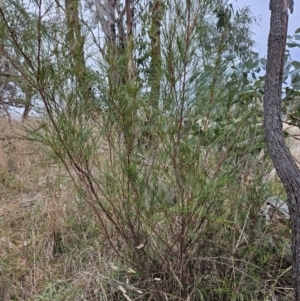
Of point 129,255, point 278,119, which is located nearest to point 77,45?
point 278,119

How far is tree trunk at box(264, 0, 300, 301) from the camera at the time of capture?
1.15m

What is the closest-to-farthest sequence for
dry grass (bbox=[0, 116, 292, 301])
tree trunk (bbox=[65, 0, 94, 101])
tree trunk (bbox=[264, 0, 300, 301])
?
1. tree trunk (bbox=[264, 0, 300, 301])
2. tree trunk (bbox=[65, 0, 94, 101])
3. dry grass (bbox=[0, 116, 292, 301])

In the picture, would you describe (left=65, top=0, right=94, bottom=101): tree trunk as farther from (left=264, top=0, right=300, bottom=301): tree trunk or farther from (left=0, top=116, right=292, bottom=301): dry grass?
(left=264, top=0, right=300, bottom=301): tree trunk

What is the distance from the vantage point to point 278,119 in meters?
1.19

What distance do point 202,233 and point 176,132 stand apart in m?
0.42

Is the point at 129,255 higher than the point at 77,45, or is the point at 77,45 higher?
the point at 77,45

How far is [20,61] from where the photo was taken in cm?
121

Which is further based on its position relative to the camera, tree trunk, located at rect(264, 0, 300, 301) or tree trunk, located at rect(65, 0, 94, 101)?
tree trunk, located at rect(65, 0, 94, 101)

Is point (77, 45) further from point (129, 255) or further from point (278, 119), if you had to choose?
point (129, 255)

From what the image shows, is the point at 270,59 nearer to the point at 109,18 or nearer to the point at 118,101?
the point at 118,101

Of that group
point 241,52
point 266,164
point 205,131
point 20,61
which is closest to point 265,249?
point 266,164

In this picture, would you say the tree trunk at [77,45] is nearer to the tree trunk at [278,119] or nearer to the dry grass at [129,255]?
the dry grass at [129,255]

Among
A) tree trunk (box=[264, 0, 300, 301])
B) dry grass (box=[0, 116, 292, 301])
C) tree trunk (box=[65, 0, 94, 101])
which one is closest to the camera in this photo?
tree trunk (box=[264, 0, 300, 301])

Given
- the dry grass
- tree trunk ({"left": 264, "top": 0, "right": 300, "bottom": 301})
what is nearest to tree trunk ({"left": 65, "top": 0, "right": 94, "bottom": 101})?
the dry grass
